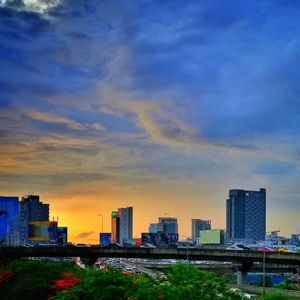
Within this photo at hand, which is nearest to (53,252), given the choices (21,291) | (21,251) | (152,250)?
Answer: (21,251)

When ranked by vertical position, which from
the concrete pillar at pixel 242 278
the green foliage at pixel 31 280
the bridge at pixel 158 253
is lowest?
the concrete pillar at pixel 242 278

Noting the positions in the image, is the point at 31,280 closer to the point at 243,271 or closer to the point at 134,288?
the point at 134,288

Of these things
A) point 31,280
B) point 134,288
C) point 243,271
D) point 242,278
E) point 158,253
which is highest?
point 134,288

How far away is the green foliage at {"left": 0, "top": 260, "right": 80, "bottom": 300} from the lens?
4688 centimetres

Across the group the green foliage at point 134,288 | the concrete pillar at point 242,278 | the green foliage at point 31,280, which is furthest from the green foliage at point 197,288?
the concrete pillar at point 242,278

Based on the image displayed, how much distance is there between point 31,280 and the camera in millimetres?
48062

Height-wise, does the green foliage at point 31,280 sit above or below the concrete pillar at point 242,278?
above

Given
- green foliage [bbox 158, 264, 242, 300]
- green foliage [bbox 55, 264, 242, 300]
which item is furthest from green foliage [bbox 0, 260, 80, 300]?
green foliage [bbox 158, 264, 242, 300]

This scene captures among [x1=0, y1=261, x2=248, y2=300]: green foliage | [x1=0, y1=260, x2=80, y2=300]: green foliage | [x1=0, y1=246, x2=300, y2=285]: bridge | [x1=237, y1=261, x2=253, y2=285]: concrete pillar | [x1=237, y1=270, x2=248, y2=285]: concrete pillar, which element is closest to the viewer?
[x1=0, y1=261, x2=248, y2=300]: green foliage

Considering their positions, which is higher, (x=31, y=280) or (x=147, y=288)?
(x=147, y=288)

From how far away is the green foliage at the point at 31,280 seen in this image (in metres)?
46.9

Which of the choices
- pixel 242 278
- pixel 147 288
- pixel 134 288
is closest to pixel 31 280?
pixel 134 288

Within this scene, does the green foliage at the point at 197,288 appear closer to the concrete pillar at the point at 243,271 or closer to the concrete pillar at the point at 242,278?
the concrete pillar at the point at 243,271

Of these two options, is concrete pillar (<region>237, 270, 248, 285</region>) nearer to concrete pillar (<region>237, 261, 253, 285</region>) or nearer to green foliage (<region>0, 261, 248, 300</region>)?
concrete pillar (<region>237, 261, 253, 285</region>)
